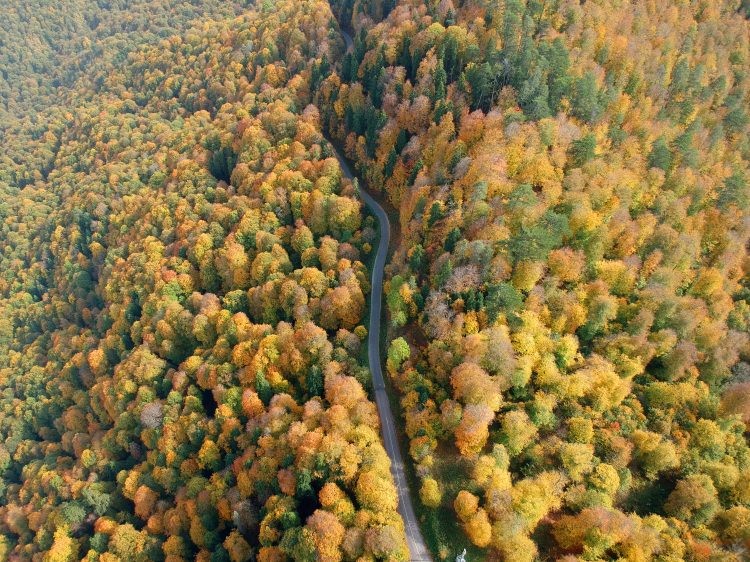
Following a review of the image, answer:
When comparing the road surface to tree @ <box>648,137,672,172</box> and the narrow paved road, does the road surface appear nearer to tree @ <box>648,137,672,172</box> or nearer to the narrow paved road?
the narrow paved road

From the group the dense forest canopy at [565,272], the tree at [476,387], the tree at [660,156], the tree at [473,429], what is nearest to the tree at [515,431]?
the dense forest canopy at [565,272]

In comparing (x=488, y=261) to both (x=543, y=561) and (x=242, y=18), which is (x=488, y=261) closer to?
(x=543, y=561)

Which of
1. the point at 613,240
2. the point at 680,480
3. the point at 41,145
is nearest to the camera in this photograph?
the point at 680,480

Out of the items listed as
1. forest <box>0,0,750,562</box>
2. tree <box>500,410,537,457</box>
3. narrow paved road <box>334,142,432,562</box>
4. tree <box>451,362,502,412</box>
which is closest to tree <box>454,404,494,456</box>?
forest <box>0,0,750,562</box>

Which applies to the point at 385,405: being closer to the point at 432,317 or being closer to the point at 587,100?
the point at 432,317

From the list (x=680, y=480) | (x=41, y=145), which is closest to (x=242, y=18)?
(x=41, y=145)

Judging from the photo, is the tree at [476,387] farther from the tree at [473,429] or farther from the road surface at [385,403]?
the road surface at [385,403]
